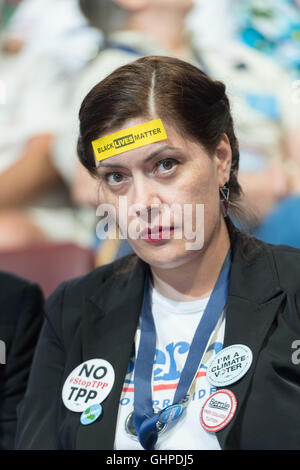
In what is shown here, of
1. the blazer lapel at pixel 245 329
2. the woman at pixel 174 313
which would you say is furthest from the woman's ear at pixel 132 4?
the blazer lapel at pixel 245 329

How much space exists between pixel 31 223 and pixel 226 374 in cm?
199

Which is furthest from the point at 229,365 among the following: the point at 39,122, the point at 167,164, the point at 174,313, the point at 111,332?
the point at 39,122

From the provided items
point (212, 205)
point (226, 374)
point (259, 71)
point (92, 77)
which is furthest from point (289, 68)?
point (226, 374)

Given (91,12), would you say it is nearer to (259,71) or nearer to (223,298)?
(259,71)

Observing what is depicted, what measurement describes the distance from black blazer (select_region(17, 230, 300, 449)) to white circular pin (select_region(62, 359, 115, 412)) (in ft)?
0.05

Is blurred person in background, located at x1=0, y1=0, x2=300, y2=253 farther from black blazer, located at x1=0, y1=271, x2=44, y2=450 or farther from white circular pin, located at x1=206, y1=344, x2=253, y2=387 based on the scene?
white circular pin, located at x1=206, y1=344, x2=253, y2=387

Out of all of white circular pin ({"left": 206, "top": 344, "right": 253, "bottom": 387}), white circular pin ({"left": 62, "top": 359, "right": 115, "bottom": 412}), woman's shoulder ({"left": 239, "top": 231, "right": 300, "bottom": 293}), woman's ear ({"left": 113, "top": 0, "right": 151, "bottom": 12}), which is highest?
woman's ear ({"left": 113, "top": 0, "right": 151, "bottom": 12})

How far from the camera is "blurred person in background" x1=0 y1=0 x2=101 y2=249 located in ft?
9.68

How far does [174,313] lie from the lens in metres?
1.34

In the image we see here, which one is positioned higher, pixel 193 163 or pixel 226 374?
pixel 193 163

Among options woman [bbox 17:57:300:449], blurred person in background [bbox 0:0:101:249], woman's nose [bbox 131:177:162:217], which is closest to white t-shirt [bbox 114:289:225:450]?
woman [bbox 17:57:300:449]

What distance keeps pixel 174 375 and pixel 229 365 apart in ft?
0.46

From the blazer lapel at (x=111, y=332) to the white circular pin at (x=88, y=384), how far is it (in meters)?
0.01
